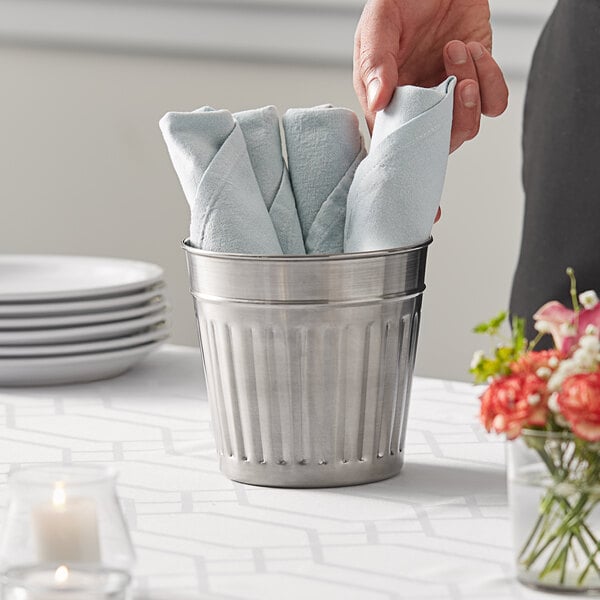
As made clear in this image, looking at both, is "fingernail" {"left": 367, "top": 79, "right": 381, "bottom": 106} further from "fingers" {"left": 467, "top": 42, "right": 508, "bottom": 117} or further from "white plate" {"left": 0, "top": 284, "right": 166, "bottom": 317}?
"white plate" {"left": 0, "top": 284, "right": 166, "bottom": 317}

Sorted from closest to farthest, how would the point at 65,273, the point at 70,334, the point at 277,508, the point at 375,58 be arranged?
1. the point at 277,508
2. the point at 375,58
3. the point at 70,334
4. the point at 65,273

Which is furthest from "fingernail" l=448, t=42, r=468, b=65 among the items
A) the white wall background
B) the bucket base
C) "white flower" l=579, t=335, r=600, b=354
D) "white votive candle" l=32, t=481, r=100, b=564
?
the white wall background

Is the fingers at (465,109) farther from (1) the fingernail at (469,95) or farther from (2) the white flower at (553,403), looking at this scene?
(2) the white flower at (553,403)

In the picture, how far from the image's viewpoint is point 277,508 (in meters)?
0.80

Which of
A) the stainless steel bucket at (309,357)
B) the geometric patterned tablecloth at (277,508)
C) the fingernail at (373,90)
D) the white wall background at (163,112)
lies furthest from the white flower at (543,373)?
the white wall background at (163,112)

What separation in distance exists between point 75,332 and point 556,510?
0.66m

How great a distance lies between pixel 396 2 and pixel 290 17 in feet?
3.13

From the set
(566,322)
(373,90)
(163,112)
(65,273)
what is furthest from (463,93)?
(163,112)

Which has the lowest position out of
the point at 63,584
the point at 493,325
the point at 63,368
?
the point at 63,368

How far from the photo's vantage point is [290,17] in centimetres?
212

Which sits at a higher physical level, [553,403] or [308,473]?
[553,403]

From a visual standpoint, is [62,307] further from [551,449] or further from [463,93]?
[551,449]

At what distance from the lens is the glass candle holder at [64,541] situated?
1.97 ft

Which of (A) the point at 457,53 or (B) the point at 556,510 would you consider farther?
(A) the point at 457,53
